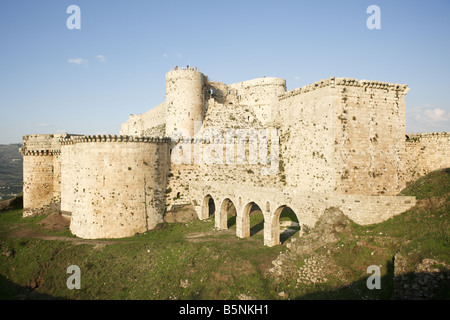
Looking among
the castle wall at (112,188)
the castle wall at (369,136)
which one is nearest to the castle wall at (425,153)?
the castle wall at (369,136)

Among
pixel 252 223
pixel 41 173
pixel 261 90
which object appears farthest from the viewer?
pixel 261 90

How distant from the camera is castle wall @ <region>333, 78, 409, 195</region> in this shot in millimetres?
26141

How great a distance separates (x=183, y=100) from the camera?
39125 millimetres

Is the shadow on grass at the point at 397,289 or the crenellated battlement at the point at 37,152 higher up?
the crenellated battlement at the point at 37,152

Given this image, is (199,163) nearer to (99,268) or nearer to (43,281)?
(99,268)

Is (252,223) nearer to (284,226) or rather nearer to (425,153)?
(284,226)

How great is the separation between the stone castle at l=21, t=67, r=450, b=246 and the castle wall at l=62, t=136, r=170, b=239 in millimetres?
105

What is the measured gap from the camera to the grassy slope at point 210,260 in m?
17.9

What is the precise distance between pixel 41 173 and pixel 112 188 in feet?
53.6

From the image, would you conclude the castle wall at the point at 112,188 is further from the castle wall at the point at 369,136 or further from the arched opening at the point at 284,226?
the castle wall at the point at 369,136

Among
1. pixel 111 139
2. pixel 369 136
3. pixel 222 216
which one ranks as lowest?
pixel 222 216

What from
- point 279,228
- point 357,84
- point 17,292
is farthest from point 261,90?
point 17,292

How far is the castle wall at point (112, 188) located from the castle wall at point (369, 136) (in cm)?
1995

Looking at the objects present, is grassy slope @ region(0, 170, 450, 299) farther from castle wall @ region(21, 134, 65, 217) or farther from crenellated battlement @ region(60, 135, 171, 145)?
crenellated battlement @ region(60, 135, 171, 145)
